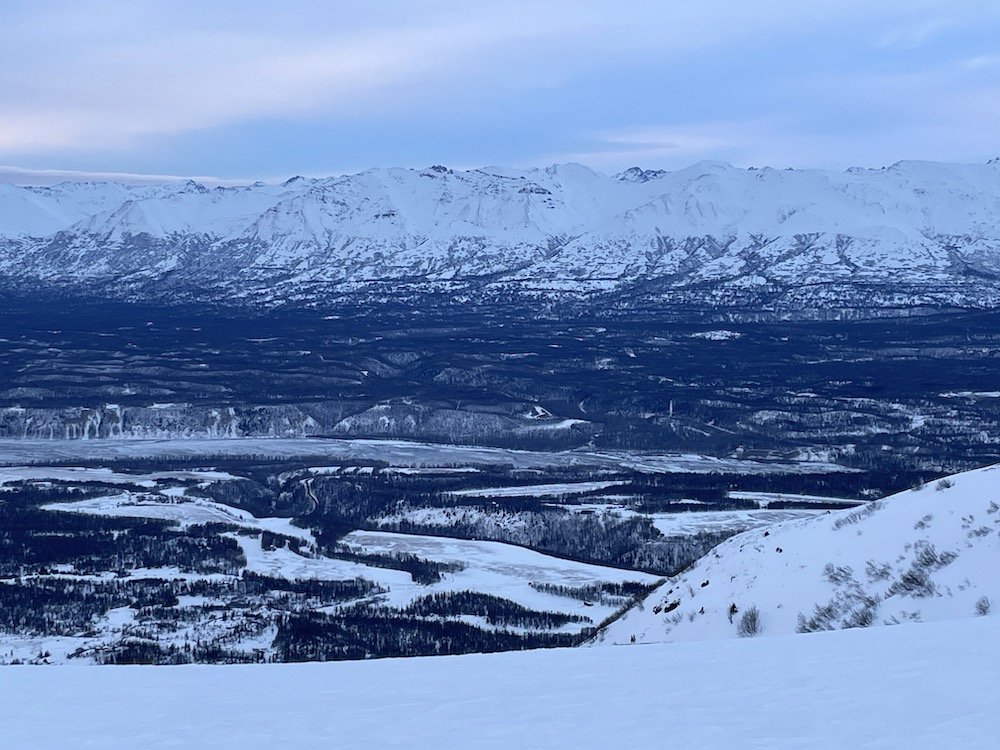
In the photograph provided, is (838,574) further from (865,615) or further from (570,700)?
(570,700)

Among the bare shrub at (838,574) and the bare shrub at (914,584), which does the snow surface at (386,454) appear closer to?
the bare shrub at (838,574)

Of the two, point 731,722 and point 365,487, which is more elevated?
point 731,722

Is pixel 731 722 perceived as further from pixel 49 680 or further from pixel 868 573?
pixel 868 573

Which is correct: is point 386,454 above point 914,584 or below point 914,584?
below

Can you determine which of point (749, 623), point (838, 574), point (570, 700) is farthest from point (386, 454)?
point (570, 700)

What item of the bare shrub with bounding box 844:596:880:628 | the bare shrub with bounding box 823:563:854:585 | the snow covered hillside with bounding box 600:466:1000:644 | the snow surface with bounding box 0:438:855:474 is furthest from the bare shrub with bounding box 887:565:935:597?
the snow surface with bounding box 0:438:855:474

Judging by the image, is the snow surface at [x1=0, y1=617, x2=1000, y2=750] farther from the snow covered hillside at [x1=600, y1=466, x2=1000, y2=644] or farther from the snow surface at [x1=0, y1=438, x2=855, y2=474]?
the snow surface at [x1=0, y1=438, x2=855, y2=474]

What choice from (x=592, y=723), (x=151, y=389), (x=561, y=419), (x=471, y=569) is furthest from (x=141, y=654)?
(x=151, y=389)
